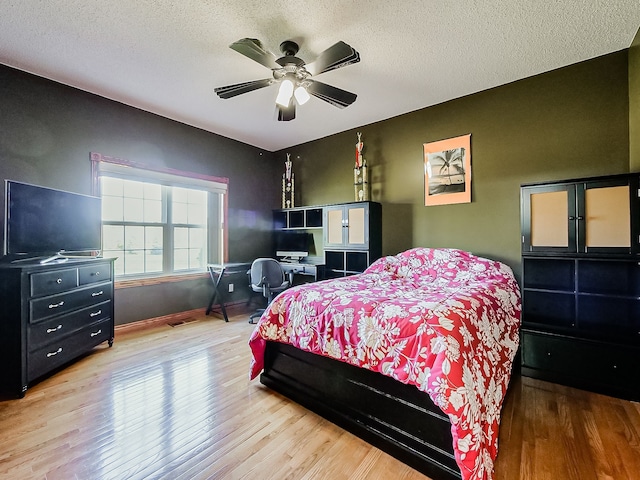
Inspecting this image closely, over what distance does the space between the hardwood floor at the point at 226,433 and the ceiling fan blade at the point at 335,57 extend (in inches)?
97.4

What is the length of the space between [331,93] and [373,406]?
243 centimetres

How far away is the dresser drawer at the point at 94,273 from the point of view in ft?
9.15

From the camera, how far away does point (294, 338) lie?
2107 mm

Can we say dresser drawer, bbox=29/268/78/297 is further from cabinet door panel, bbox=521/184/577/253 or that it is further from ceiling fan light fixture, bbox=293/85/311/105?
cabinet door panel, bbox=521/184/577/253

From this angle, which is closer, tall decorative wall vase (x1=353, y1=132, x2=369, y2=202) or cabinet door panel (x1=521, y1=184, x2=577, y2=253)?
cabinet door panel (x1=521, y1=184, x2=577, y2=253)

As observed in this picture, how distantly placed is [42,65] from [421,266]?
420 cm

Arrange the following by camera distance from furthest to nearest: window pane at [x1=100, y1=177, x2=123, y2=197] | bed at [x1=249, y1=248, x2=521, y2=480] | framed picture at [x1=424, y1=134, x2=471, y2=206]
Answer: window pane at [x1=100, y1=177, x2=123, y2=197] → framed picture at [x1=424, y1=134, x2=471, y2=206] → bed at [x1=249, y1=248, x2=521, y2=480]

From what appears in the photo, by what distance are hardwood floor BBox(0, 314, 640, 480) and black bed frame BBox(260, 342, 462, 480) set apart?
0.07 metres

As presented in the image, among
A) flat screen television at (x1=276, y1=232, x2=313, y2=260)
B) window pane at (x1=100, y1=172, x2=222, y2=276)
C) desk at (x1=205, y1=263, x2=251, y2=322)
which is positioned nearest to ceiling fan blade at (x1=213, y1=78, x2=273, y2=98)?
window pane at (x1=100, y1=172, x2=222, y2=276)

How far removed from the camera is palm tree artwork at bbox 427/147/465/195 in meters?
3.41

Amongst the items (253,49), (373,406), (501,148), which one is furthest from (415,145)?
(373,406)

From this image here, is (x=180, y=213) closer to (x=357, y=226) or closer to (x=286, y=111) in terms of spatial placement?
(x=286, y=111)

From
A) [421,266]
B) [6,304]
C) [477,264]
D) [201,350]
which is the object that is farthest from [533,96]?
[6,304]

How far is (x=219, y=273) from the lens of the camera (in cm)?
435
